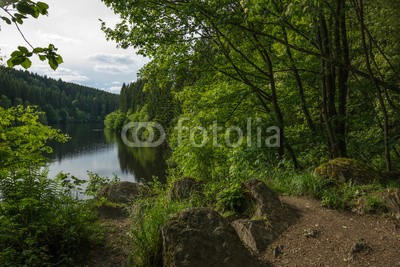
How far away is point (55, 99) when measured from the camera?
411 feet

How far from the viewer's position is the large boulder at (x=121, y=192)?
7242 millimetres

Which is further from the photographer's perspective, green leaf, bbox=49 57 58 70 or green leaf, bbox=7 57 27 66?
green leaf, bbox=49 57 58 70

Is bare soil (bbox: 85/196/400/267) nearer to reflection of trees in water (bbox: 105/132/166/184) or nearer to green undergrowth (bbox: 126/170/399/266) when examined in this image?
green undergrowth (bbox: 126/170/399/266)

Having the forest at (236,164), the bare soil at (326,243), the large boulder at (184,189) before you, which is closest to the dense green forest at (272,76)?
the forest at (236,164)

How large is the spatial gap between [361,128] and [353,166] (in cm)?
267

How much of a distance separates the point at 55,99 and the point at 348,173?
136 metres

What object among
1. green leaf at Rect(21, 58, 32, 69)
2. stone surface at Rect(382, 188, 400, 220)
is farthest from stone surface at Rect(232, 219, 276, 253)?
green leaf at Rect(21, 58, 32, 69)

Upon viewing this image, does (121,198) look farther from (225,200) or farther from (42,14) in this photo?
(42,14)

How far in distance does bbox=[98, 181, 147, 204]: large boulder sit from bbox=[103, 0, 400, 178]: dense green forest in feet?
5.66

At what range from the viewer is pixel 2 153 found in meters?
4.17

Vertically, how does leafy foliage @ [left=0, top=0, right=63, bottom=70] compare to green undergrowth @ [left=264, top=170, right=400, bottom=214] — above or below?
above

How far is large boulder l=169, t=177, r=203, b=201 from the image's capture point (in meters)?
5.79

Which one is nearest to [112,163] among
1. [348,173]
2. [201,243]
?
[348,173]

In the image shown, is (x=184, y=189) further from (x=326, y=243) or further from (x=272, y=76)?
(x=272, y=76)
